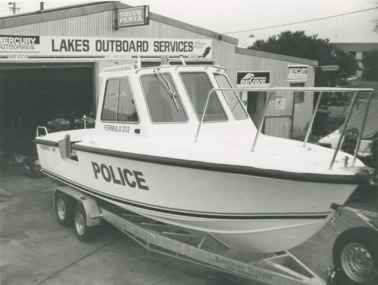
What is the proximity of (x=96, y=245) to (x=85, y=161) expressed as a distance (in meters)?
1.21

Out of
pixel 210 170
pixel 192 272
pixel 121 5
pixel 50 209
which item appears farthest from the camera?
pixel 121 5

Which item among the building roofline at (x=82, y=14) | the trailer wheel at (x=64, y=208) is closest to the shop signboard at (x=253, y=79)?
the building roofline at (x=82, y=14)

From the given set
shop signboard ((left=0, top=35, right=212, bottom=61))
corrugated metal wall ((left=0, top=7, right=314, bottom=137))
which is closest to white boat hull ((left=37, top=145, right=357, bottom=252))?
shop signboard ((left=0, top=35, right=212, bottom=61))

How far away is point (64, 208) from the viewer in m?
6.63

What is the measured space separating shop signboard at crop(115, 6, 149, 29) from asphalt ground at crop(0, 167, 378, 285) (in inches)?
224

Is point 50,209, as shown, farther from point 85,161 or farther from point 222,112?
point 222,112

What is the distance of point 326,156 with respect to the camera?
169 inches

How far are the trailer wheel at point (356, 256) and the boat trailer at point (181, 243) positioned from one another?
0.81 feet

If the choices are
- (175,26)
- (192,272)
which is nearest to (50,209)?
(192,272)

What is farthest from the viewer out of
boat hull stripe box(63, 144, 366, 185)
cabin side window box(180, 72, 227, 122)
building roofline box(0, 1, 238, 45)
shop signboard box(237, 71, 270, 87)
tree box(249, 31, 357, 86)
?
tree box(249, 31, 357, 86)

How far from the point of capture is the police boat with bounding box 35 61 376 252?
12.9 ft

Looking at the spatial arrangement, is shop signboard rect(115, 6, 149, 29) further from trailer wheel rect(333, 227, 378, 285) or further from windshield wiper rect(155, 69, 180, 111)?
trailer wheel rect(333, 227, 378, 285)

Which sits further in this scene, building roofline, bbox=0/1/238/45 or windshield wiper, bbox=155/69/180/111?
building roofline, bbox=0/1/238/45

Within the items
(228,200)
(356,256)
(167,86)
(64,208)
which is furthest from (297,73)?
(356,256)
